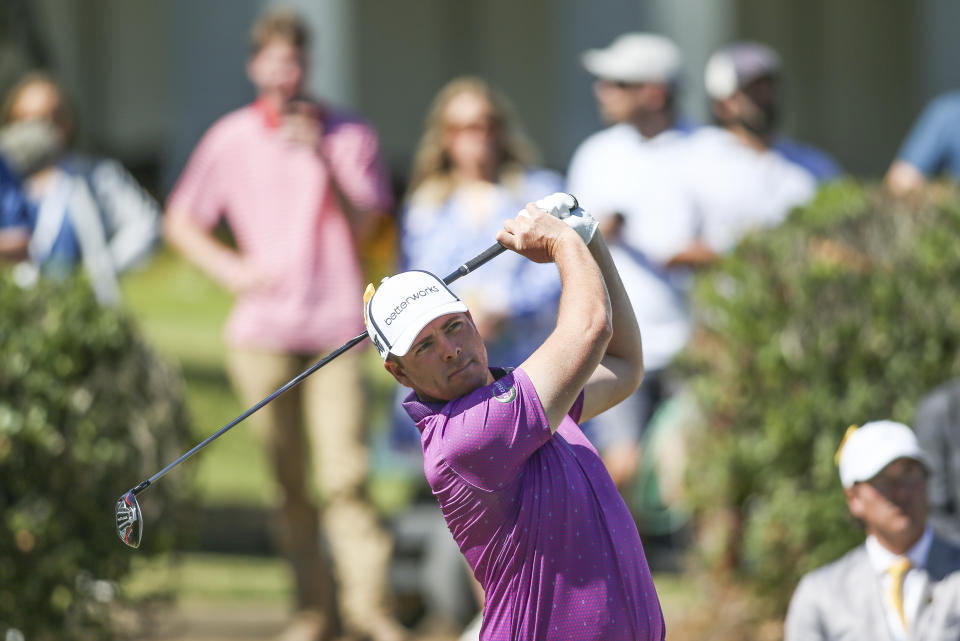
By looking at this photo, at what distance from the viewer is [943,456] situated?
4.90 metres

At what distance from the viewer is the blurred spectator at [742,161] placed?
6.92 meters

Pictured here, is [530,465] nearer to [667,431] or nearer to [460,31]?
[667,431]

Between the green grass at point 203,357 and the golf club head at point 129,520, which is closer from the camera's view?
the golf club head at point 129,520

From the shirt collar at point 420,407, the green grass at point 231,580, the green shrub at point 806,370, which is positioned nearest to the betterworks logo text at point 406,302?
the shirt collar at point 420,407

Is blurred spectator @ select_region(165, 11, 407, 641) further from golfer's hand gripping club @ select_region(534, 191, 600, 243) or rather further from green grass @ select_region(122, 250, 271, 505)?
golfer's hand gripping club @ select_region(534, 191, 600, 243)

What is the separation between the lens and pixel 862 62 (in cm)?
2347

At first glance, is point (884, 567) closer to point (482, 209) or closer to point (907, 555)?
point (907, 555)

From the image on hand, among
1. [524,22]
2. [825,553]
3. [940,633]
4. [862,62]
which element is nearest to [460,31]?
[524,22]

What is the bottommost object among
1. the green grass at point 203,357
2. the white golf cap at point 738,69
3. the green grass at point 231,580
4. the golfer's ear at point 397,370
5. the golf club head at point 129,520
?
the green grass at point 203,357

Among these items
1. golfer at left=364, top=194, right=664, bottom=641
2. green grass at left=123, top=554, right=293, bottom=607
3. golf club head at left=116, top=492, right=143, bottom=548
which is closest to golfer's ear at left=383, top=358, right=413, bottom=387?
golfer at left=364, top=194, right=664, bottom=641

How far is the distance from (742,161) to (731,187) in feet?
0.50

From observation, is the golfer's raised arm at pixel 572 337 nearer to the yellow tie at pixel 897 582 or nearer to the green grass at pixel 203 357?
the yellow tie at pixel 897 582

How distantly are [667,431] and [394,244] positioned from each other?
1390 mm

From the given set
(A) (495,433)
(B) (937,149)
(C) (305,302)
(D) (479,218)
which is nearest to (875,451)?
(A) (495,433)
